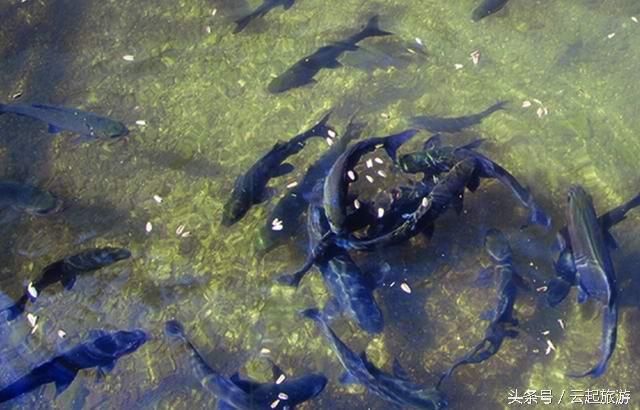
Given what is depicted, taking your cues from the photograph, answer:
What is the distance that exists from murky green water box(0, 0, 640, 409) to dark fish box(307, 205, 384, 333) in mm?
271

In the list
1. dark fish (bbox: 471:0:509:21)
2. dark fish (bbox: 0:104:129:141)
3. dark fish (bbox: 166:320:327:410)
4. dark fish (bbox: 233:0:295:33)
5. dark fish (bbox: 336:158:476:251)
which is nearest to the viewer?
dark fish (bbox: 166:320:327:410)

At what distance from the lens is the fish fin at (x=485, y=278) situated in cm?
515

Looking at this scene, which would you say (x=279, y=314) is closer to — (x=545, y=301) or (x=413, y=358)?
(x=413, y=358)

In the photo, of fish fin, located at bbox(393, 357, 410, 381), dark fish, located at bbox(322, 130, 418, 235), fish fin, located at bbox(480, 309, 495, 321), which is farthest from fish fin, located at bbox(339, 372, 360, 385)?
fish fin, located at bbox(480, 309, 495, 321)

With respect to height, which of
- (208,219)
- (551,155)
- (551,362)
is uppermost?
(551,155)

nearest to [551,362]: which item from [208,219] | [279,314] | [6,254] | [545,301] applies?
[545,301]

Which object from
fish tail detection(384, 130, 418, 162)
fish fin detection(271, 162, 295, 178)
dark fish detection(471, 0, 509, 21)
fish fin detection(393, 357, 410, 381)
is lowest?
fish fin detection(393, 357, 410, 381)

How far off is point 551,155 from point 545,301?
4.67 ft

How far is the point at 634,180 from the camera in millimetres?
5539

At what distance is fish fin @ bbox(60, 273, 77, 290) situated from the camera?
5289 millimetres

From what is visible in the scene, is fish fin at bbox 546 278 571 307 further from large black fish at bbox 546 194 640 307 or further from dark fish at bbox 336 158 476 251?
dark fish at bbox 336 158 476 251

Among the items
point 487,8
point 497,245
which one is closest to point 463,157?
point 497,245

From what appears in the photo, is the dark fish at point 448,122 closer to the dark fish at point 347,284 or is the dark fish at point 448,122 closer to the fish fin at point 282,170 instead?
the fish fin at point 282,170

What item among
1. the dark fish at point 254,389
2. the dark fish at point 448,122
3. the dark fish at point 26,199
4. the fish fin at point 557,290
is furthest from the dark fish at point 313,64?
the fish fin at point 557,290
